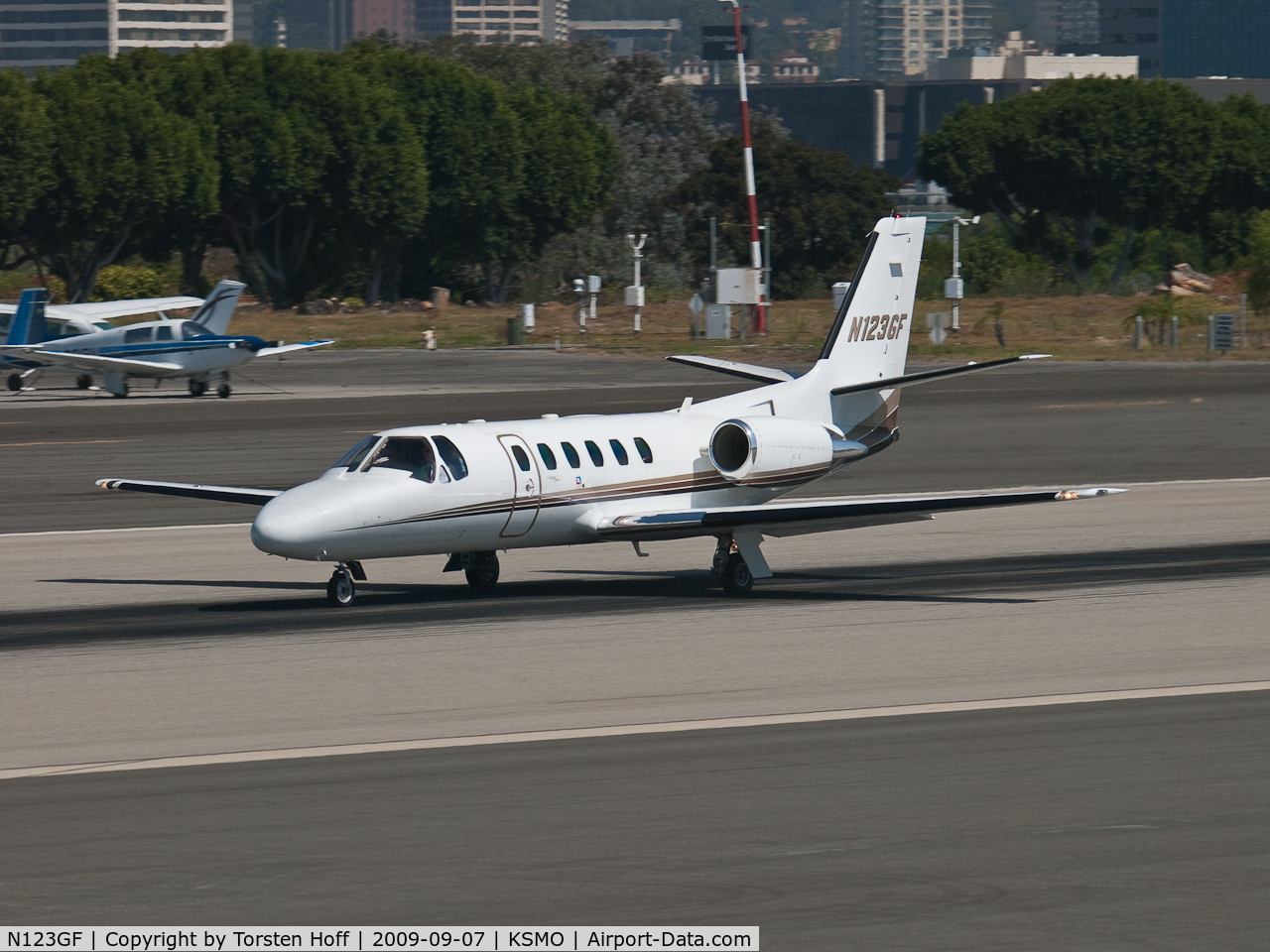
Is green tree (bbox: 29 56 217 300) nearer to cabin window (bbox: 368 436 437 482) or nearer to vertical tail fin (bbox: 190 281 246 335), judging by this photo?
vertical tail fin (bbox: 190 281 246 335)

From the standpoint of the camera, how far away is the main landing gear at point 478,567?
76.7ft

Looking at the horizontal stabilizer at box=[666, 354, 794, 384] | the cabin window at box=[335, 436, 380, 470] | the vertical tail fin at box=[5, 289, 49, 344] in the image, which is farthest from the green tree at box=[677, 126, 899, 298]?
the cabin window at box=[335, 436, 380, 470]

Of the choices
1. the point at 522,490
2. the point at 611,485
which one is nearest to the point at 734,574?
the point at 611,485

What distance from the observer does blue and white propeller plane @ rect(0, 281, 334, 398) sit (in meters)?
55.3

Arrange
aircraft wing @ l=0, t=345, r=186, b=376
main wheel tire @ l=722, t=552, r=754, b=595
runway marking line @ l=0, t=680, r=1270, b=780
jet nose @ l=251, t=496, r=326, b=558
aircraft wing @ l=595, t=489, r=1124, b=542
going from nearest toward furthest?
1. runway marking line @ l=0, t=680, r=1270, b=780
2. jet nose @ l=251, t=496, r=326, b=558
3. aircraft wing @ l=595, t=489, r=1124, b=542
4. main wheel tire @ l=722, t=552, r=754, b=595
5. aircraft wing @ l=0, t=345, r=186, b=376

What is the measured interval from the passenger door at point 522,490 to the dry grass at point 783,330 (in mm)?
47517

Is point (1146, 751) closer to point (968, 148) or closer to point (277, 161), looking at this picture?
point (277, 161)

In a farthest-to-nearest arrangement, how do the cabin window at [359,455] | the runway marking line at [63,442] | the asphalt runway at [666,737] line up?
the runway marking line at [63,442] < the cabin window at [359,455] < the asphalt runway at [666,737]

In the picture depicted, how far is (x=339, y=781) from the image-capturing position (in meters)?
13.2

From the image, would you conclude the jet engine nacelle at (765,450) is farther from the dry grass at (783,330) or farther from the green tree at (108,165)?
the green tree at (108,165)

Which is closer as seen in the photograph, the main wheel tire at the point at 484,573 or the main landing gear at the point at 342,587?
the main landing gear at the point at 342,587

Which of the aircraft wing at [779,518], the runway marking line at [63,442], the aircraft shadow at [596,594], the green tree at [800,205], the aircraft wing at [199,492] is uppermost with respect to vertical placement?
the green tree at [800,205]

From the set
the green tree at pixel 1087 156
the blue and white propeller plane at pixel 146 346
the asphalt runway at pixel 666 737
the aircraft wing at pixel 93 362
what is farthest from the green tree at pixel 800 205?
the asphalt runway at pixel 666 737

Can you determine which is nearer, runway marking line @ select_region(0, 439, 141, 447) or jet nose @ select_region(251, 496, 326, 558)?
jet nose @ select_region(251, 496, 326, 558)
